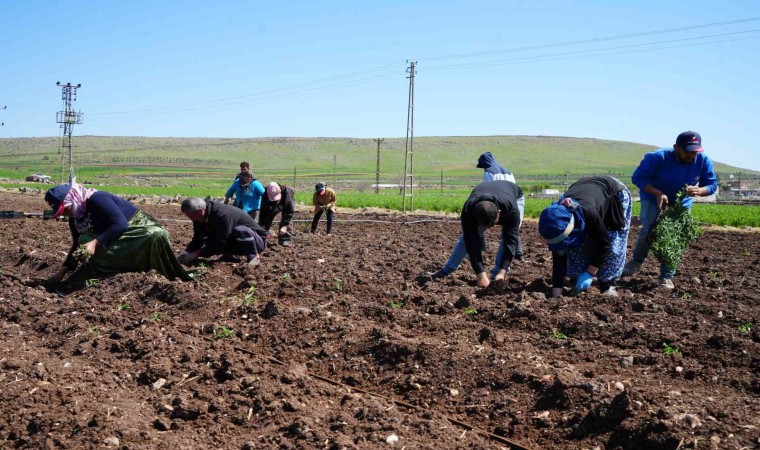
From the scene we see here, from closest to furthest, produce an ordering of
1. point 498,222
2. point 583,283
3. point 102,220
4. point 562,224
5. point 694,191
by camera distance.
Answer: point 562,224 → point 583,283 → point 498,222 → point 694,191 → point 102,220

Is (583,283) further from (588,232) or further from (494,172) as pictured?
(494,172)

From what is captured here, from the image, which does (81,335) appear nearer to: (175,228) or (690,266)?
(690,266)

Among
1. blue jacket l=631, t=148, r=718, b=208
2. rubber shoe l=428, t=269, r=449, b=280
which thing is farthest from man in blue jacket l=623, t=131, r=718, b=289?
rubber shoe l=428, t=269, r=449, b=280

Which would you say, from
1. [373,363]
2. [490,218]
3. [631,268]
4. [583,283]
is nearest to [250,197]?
[490,218]

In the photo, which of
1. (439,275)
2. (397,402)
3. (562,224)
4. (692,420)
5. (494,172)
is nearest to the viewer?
(692,420)

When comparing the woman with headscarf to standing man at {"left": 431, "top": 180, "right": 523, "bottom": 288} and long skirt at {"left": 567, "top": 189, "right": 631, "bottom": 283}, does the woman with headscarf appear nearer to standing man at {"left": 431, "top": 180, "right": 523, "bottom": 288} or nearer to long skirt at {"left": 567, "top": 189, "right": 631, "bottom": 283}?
standing man at {"left": 431, "top": 180, "right": 523, "bottom": 288}

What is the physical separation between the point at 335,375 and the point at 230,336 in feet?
4.51

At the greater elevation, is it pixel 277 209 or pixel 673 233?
pixel 673 233

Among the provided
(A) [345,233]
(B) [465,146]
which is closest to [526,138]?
(B) [465,146]

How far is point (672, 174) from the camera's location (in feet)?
27.9

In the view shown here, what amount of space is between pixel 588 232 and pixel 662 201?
1.45 metres

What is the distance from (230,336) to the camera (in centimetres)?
676

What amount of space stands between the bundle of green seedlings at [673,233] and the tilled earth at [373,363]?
402 millimetres

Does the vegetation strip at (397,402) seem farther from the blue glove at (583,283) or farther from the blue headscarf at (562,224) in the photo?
the blue glove at (583,283)
